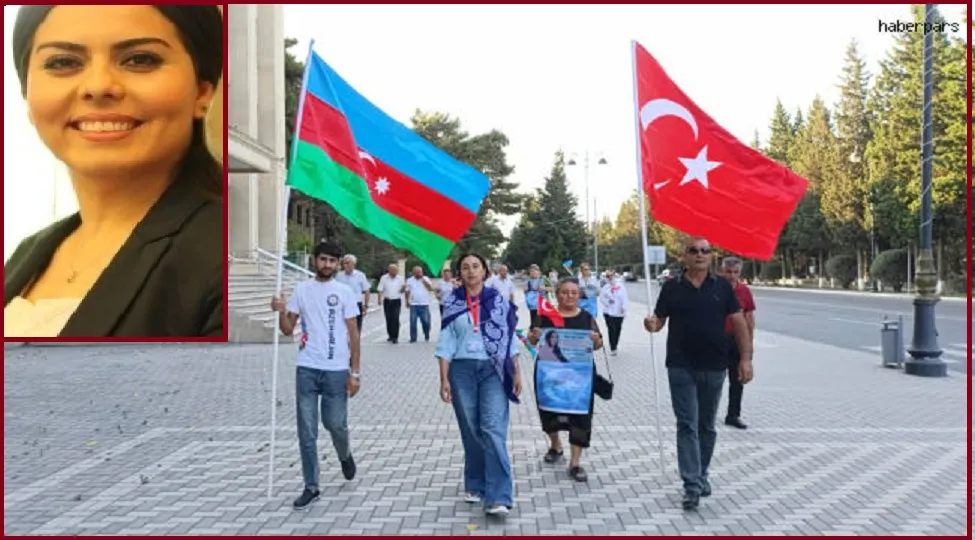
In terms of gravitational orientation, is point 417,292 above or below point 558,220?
below

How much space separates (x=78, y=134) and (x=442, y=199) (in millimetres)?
6834

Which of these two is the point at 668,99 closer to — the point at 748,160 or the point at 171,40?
the point at 748,160

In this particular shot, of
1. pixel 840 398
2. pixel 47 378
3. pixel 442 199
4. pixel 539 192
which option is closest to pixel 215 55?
pixel 47 378

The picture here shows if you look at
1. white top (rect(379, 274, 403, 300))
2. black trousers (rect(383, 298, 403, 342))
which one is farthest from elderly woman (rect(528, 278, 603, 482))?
black trousers (rect(383, 298, 403, 342))

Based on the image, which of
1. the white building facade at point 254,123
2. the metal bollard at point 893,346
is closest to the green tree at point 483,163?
the white building facade at point 254,123

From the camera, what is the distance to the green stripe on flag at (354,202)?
6.29 meters

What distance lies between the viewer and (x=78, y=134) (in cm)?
1134

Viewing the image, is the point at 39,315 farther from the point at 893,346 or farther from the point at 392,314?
the point at 893,346

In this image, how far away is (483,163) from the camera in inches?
2085

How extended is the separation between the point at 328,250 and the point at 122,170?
688 centimetres

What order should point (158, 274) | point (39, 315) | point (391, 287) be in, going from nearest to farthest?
point (39, 315) < point (158, 274) < point (391, 287)

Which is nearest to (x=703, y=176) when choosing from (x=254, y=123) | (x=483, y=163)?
(x=254, y=123)

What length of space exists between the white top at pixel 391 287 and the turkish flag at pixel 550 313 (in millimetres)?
11432

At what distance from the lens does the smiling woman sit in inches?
443
